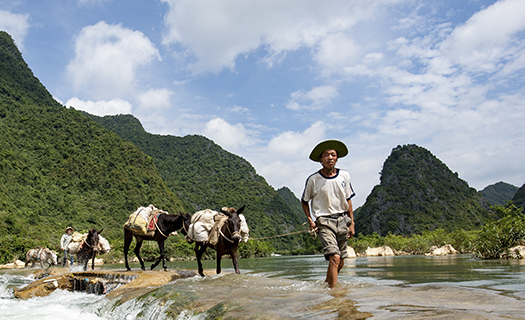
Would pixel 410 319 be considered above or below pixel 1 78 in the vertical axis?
below

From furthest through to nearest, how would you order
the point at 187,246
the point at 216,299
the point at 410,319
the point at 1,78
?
1. the point at 1,78
2. the point at 187,246
3. the point at 216,299
4. the point at 410,319

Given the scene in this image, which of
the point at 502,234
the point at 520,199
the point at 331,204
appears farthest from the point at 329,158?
the point at 520,199

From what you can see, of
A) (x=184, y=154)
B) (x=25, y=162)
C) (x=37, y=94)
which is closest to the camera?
(x=25, y=162)

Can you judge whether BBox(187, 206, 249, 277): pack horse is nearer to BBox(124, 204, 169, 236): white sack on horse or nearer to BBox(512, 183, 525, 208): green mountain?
BBox(124, 204, 169, 236): white sack on horse

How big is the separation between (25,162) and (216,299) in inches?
2922

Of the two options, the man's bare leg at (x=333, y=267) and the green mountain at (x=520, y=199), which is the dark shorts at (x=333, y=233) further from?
the green mountain at (x=520, y=199)

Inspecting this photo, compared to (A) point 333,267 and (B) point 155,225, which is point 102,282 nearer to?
(B) point 155,225

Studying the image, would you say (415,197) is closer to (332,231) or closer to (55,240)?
(55,240)

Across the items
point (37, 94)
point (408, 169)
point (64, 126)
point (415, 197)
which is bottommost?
point (415, 197)

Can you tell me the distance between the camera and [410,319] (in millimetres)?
2951

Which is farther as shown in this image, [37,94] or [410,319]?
[37,94]

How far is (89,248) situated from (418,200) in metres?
90.1

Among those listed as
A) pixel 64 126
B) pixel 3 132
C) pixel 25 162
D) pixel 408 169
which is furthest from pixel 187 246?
pixel 408 169

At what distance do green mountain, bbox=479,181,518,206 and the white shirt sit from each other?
165 meters
